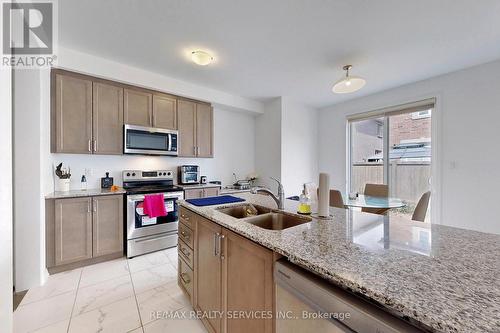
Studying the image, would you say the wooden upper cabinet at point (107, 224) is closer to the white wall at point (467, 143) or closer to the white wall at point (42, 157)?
the white wall at point (42, 157)

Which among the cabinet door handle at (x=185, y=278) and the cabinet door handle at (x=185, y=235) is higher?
the cabinet door handle at (x=185, y=235)

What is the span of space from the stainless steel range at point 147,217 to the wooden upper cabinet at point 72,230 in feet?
1.34

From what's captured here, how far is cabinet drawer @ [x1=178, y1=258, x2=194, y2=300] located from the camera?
1669 mm

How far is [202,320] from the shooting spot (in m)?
1.50

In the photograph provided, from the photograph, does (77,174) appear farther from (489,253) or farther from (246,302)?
(489,253)

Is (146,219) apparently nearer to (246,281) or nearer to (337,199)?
(246,281)

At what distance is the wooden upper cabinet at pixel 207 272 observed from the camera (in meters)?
1.31

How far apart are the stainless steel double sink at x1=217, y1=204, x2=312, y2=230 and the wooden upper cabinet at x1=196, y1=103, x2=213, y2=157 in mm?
1984

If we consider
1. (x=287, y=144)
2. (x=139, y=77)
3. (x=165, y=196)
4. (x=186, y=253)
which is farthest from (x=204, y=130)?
(x=186, y=253)

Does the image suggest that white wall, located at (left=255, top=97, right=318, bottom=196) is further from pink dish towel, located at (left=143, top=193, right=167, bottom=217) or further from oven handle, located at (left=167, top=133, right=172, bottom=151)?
pink dish towel, located at (left=143, top=193, right=167, bottom=217)

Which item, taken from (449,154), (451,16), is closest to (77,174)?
(451,16)

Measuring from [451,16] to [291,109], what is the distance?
2.49 metres

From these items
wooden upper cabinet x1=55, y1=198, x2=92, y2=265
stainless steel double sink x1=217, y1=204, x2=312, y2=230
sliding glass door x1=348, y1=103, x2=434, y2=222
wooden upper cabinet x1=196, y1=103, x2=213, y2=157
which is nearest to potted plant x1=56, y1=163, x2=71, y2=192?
wooden upper cabinet x1=55, y1=198, x2=92, y2=265

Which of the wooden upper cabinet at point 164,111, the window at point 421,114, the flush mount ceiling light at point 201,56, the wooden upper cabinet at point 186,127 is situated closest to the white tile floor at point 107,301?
the wooden upper cabinet at point 186,127
